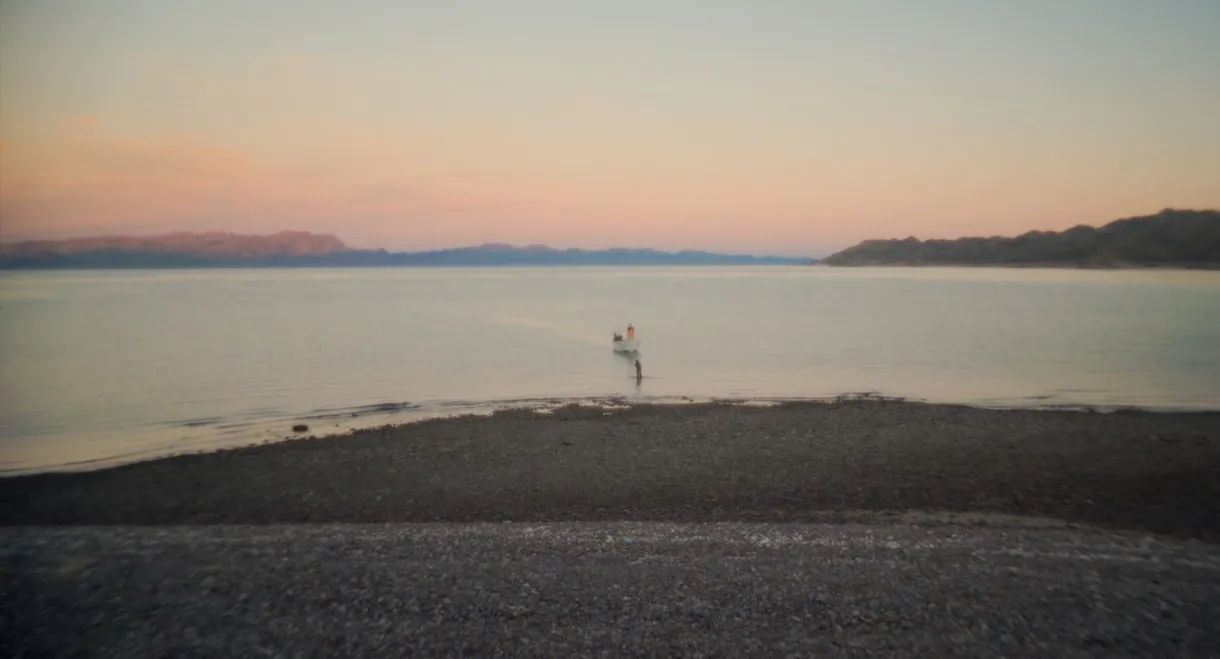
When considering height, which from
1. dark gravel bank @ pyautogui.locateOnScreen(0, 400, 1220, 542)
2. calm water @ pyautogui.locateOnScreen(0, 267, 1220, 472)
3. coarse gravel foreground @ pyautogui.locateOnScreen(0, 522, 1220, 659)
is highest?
coarse gravel foreground @ pyautogui.locateOnScreen(0, 522, 1220, 659)

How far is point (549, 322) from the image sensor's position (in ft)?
193

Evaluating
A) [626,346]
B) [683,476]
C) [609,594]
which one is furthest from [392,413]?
[626,346]

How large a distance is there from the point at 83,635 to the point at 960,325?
56.0m

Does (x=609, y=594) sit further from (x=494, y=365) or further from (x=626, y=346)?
(x=626, y=346)

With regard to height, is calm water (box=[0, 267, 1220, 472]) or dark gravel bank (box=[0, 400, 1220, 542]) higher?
dark gravel bank (box=[0, 400, 1220, 542])

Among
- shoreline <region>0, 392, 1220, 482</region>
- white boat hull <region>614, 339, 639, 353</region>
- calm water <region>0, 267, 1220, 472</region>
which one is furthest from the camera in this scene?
white boat hull <region>614, 339, 639, 353</region>

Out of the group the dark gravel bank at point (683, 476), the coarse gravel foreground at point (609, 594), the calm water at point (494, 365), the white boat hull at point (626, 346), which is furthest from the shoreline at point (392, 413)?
the white boat hull at point (626, 346)

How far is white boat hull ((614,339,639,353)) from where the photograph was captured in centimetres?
3503

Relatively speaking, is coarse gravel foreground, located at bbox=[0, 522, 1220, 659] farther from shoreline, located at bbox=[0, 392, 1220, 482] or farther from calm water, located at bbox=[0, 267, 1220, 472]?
calm water, located at bbox=[0, 267, 1220, 472]

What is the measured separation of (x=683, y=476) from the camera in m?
12.2

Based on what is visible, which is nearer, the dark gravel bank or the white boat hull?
the dark gravel bank

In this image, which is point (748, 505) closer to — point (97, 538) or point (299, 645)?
point (299, 645)

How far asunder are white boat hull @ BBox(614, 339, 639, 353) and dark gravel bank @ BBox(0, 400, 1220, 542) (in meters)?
17.8

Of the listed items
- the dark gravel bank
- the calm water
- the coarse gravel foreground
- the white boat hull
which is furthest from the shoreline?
the white boat hull
